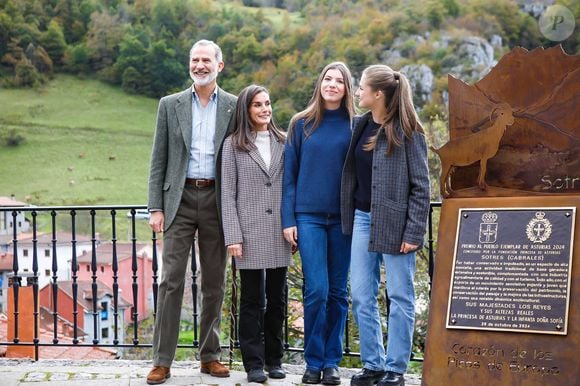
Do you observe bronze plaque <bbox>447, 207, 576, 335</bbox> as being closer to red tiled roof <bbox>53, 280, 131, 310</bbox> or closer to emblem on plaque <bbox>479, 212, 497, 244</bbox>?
emblem on plaque <bbox>479, 212, 497, 244</bbox>

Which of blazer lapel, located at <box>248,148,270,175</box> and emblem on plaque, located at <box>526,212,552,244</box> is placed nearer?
emblem on plaque, located at <box>526,212,552,244</box>

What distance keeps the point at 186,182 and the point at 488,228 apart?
1.59 m

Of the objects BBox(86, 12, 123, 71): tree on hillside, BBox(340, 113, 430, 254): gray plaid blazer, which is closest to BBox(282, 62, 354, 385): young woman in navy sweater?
BBox(340, 113, 430, 254): gray plaid blazer

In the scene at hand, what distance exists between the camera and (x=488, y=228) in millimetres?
3455

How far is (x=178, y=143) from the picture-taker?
4.07 meters

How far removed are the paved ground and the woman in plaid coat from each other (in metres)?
0.27

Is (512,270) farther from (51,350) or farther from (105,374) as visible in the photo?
(51,350)

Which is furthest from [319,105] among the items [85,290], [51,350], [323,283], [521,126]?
[85,290]

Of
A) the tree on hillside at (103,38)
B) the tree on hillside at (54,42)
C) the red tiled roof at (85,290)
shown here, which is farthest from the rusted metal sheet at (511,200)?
the tree on hillside at (54,42)

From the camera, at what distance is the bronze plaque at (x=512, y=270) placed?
10.6 ft

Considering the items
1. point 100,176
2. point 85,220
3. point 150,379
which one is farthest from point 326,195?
point 100,176

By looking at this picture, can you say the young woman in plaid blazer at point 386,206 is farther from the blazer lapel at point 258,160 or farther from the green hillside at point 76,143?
the green hillside at point 76,143

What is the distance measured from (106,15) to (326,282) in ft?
220

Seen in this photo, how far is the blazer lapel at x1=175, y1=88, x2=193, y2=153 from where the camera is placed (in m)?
4.04
